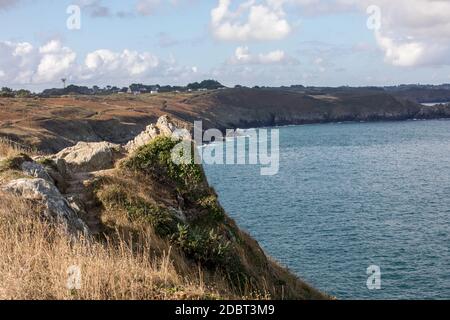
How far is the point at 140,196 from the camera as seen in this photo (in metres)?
15.8

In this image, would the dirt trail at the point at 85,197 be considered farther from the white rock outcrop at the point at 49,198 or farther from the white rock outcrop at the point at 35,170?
the white rock outcrop at the point at 49,198

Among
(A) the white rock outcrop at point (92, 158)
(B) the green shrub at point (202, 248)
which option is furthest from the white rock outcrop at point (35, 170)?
(B) the green shrub at point (202, 248)

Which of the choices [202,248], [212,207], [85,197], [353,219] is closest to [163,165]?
[212,207]

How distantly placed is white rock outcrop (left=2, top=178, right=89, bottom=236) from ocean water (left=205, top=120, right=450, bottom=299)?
68.6 ft

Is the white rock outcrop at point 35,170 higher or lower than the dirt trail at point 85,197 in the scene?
higher

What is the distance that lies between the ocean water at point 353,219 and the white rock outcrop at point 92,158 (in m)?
16.5

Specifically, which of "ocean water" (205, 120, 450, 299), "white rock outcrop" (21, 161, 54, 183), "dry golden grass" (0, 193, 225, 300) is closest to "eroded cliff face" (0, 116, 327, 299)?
"white rock outcrop" (21, 161, 54, 183)

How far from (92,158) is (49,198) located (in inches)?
292

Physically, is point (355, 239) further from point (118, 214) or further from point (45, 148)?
point (45, 148)

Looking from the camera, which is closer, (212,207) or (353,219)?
(212,207)

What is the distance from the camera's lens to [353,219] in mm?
46094

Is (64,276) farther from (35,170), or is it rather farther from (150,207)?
(35,170)

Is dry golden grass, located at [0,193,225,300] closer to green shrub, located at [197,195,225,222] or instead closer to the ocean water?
green shrub, located at [197,195,225,222]

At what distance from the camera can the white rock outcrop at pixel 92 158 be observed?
63.1 feet
